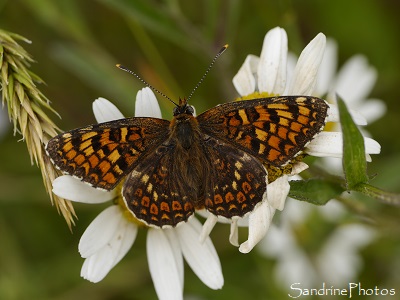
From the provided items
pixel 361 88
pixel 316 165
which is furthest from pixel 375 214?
pixel 361 88

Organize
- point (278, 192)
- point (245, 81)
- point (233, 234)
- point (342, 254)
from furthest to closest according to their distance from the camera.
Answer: point (342, 254) → point (245, 81) → point (233, 234) → point (278, 192)

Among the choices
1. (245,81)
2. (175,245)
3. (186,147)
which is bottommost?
(175,245)

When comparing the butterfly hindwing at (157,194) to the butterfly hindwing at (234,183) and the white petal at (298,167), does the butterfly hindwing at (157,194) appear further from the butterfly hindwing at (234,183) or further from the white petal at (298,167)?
the white petal at (298,167)

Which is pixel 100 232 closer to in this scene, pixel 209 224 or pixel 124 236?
pixel 124 236

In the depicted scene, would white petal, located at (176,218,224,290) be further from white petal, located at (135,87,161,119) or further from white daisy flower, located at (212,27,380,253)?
white petal, located at (135,87,161,119)

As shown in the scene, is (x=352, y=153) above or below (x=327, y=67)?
above

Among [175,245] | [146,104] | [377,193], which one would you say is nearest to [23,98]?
[146,104]

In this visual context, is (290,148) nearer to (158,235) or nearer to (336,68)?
(158,235)
